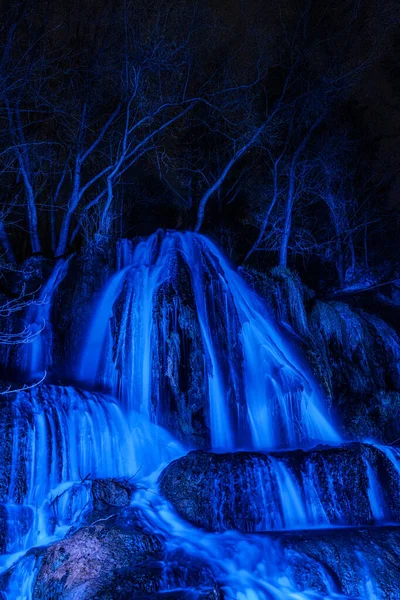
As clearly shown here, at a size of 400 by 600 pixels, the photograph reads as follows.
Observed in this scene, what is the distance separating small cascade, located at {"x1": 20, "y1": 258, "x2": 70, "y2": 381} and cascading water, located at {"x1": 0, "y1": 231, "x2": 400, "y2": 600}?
0.23 ft

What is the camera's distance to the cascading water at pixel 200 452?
5.90 metres

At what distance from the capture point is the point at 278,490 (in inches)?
289

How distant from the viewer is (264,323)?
A: 12281 millimetres

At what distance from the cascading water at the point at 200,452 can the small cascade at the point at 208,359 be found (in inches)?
1.2

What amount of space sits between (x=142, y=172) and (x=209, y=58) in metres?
5.44

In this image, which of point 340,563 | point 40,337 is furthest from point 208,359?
point 340,563

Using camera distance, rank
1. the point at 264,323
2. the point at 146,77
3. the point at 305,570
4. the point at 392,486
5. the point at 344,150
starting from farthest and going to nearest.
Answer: the point at 344,150
the point at 146,77
the point at 264,323
the point at 392,486
the point at 305,570

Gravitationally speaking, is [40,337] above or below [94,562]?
above

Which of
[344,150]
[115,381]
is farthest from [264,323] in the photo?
[344,150]

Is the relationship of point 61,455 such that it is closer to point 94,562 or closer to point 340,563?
point 94,562

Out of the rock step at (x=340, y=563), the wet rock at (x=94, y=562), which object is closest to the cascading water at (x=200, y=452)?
the rock step at (x=340, y=563)

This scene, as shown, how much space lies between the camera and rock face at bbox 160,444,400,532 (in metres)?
7.06

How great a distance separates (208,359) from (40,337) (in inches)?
150

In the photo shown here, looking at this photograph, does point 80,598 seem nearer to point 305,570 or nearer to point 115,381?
point 305,570
